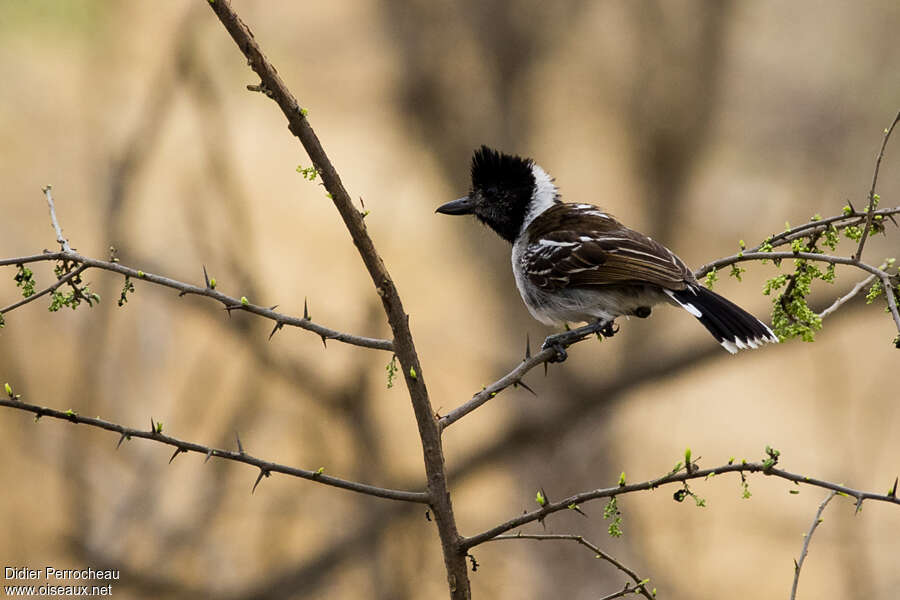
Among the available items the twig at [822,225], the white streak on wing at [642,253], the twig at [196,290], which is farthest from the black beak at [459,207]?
the twig at [196,290]

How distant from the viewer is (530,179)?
4789mm

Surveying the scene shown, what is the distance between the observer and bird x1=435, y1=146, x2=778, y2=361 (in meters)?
3.71

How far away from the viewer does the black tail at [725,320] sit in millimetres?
3473

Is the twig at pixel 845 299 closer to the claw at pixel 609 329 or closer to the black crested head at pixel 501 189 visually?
the claw at pixel 609 329

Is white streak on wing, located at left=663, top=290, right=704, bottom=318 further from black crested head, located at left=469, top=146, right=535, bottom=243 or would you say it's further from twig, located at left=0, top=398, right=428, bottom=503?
twig, located at left=0, top=398, right=428, bottom=503

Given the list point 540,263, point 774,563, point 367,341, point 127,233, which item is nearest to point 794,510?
point 774,563

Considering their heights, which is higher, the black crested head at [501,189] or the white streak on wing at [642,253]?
the black crested head at [501,189]

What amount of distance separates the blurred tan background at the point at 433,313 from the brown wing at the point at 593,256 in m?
2.73

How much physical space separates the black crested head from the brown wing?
24 cm

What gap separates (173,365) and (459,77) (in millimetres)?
3222

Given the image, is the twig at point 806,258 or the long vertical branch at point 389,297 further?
the twig at point 806,258

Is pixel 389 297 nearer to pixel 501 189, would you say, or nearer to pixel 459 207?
pixel 459 207

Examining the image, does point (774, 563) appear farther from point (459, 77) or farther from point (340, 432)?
point (459, 77)

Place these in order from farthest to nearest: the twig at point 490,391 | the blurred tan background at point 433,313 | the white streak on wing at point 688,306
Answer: the blurred tan background at point 433,313, the white streak on wing at point 688,306, the twig at point 490,391
